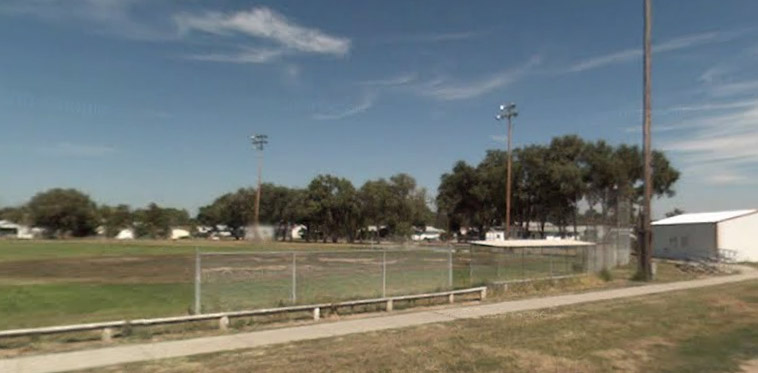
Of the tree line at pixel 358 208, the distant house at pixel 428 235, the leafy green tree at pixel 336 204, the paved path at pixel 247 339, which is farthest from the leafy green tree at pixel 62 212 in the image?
the paved path at pixel 247 339

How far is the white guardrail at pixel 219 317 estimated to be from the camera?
10.5 metres

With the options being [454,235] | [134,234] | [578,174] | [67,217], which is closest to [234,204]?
[134,234]

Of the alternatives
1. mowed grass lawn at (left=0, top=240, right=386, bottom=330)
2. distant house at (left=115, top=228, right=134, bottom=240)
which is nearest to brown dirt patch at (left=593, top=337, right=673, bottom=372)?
mowed grass lawn at (left=0, top=240, right=386, bottom=330)

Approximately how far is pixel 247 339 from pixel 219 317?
1606 millimetres

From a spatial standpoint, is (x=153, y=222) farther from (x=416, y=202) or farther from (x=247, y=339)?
(x=247, y=339)

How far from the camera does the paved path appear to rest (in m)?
8.98

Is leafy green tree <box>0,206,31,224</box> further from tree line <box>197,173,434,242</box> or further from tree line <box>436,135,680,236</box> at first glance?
tree line <box>436,135,680,236</box>

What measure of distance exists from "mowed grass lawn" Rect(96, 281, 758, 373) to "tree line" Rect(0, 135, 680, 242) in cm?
3159

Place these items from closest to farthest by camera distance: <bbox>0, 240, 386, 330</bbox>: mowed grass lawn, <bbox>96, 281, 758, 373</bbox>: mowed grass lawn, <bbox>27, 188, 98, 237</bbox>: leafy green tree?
<bbox>96, 281, 758, 373</bbox>: mowed grass lawn, <bbox>0, 240, 386, 330</bbox>: mowed grass lawn, <bbox>27, 188, 98, 237</bbox>: leafy green tree

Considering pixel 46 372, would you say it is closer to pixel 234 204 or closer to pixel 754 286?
pixel 754 286

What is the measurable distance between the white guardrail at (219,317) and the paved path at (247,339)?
0.85 metres

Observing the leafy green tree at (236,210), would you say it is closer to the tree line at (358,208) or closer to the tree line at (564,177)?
the tree line at (358,208)

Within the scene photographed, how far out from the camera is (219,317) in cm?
1238

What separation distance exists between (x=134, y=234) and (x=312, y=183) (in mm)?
44580
